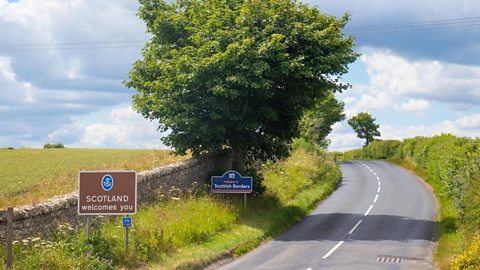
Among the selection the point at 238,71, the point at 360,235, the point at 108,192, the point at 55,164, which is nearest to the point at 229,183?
the point at 238,71

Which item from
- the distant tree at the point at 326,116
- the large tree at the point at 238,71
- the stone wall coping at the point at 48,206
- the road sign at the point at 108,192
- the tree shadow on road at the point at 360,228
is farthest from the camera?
the distant tree at the point at 326,116

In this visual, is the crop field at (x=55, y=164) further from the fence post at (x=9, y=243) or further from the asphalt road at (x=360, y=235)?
the fence post at (x=9, y=243)

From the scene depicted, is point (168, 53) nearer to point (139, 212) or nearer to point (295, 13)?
point (295, 13)

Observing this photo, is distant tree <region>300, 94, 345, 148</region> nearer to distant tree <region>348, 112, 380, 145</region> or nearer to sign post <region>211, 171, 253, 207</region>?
distant tree <region>348, 112, 380, 145</region>

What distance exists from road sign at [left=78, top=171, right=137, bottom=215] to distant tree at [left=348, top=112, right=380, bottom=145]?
110 meters

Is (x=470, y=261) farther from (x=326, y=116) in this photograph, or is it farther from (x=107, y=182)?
(x=326, y=116)

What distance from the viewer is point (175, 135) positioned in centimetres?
3312

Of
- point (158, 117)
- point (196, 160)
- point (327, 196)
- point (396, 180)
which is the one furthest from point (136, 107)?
point (396, 180)

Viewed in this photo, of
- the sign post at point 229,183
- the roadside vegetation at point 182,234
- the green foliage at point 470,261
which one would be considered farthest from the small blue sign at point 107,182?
the sign post at point 229,183

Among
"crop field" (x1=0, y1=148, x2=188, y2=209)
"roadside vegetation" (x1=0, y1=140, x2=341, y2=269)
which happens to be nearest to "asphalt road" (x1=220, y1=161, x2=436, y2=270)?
"roadside vegetation" (x1=0, y1=140, x2=341, y2=269)

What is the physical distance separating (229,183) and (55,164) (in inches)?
885

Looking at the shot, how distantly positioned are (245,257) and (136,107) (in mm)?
13276

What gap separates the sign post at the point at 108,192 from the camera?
1883cm

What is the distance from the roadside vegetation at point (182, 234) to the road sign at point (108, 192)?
0.87 metres
